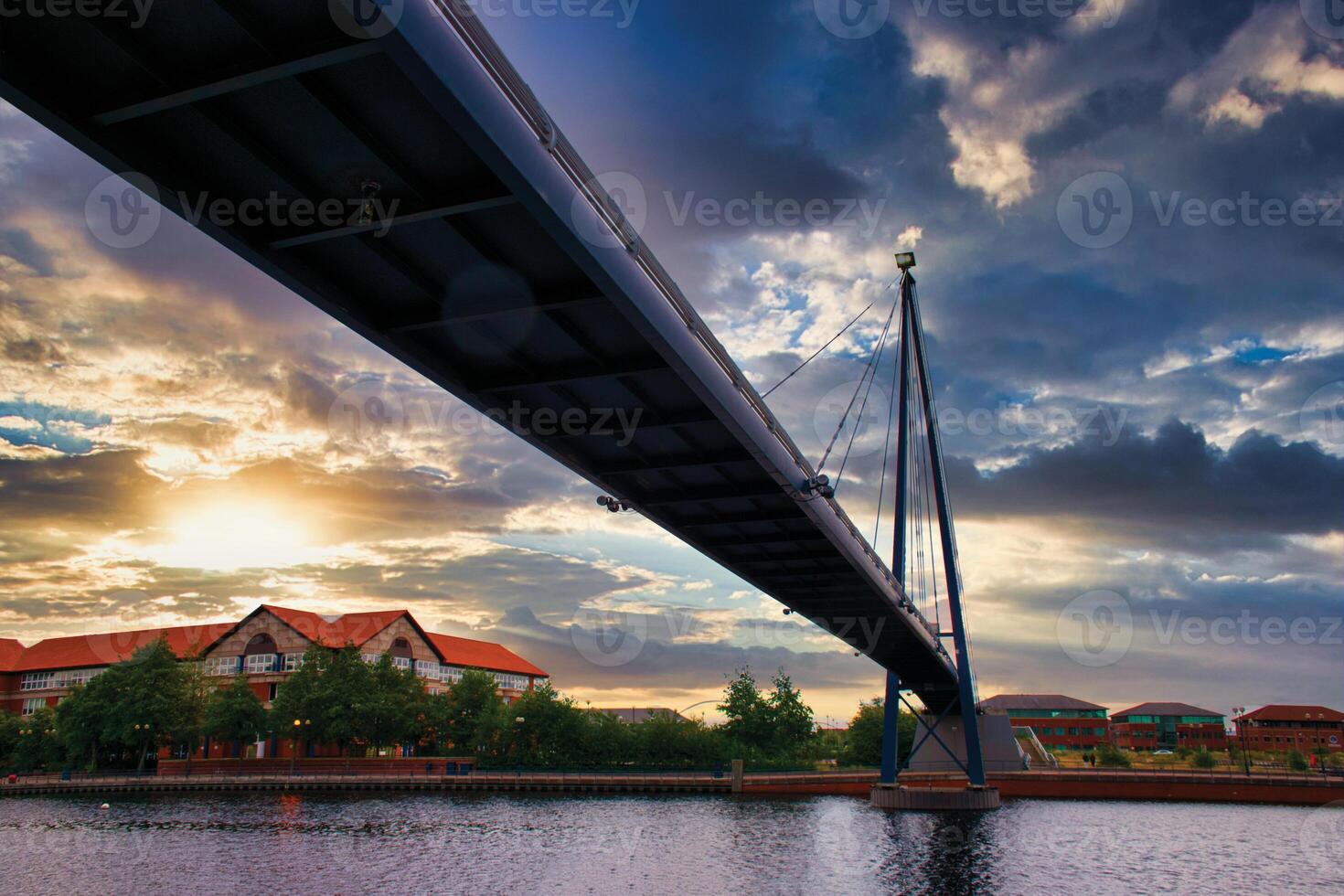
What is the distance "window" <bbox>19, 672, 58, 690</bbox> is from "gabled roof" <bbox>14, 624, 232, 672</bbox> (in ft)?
2.25

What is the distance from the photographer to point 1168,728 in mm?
148875

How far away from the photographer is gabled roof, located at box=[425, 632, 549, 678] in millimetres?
95375

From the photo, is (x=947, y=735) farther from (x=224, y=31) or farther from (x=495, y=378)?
(x=224, y=31)

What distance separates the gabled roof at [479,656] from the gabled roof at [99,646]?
21.3 m

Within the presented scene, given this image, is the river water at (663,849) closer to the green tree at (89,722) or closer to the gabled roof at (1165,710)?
the green tree at (89,722)

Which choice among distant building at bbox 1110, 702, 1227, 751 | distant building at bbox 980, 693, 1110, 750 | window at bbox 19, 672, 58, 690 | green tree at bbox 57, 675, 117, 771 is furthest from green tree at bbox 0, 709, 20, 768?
distant building at bbox 1110, 702, 1227, 751

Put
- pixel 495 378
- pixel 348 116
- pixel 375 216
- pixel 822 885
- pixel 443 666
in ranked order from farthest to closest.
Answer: pixel 443 666, pixel 822 885, pixel 495 378, pixel 375 216, pixel 348 116

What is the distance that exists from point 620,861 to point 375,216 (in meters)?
24.3

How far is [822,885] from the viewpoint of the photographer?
81.7ft

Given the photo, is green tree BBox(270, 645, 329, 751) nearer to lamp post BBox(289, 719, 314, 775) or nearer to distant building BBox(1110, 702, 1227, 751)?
lamp post BBox(289, 719, 314, 775)

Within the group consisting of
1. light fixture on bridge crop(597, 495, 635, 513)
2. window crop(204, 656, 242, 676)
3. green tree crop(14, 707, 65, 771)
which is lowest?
green tree crop(14, 707, 65, 771)

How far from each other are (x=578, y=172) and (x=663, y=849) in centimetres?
2736

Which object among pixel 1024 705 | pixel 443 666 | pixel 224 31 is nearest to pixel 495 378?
pixel 224 31

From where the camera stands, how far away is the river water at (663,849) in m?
25.4
